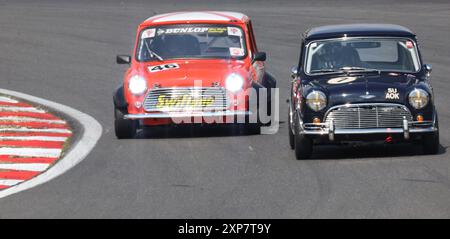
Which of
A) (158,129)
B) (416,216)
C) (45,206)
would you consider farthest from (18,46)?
(416,216)

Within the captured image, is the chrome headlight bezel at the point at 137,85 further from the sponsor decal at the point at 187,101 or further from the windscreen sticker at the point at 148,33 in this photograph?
the windscreen sticker at the point at 148,33

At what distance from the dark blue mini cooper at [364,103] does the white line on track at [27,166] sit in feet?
8.60

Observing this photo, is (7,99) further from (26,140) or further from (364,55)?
(364,55)

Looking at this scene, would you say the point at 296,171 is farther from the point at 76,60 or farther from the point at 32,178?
the point at 76,60

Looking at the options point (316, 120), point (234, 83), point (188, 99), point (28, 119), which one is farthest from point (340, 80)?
point (28, 119)

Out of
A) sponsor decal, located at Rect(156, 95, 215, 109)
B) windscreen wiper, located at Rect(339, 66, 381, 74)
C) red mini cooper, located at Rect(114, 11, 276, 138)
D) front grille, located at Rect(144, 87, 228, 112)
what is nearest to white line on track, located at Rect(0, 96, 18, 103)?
red mini cooper, located at Rect(114, 11, 276, 138)

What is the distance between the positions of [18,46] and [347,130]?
54.6ft

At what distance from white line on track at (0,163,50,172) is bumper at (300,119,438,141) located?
8.82ft

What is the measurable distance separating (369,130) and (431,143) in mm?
706

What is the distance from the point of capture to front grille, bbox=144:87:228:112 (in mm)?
14148

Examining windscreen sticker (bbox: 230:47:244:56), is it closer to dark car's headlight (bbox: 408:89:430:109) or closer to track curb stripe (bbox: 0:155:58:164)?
track curb stripe (bbox: 0:155:58:164)

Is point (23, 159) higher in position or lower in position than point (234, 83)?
lower

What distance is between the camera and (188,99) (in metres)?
14.2

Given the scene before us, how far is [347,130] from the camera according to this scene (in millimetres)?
11914
